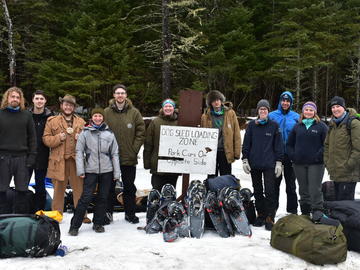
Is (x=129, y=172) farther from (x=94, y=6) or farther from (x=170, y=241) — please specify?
(x=94, y=6)

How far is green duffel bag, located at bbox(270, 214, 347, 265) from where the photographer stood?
13.3ft

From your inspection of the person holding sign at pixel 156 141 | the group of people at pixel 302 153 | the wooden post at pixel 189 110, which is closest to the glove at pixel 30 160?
the person holding sign at pixel 156 141

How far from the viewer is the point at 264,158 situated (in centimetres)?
553

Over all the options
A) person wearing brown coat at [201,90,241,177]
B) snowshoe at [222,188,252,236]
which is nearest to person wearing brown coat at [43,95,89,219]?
person wearing brown coat at [201,90,241,177]

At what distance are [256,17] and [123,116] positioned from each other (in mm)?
25107

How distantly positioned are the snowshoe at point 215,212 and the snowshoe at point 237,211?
0.15 meters

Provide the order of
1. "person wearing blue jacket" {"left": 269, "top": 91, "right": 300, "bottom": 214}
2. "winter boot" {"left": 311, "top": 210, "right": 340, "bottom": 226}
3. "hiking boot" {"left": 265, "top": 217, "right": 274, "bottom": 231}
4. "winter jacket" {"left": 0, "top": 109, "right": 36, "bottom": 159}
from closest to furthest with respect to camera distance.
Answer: "winter boot" {"left": 311, "top": 210, "right": 340, "bottom": 226} < "winter jacket" {"left": 0, "top": 109, "right": 36, "bottom": 159} < "hiking boot" {"left": 265, "top": 217, "right": 274, "bottom": 231} < "person wearing blue jacket" {"left": 269, "top": 91, "right": 300, "bottom": 214}

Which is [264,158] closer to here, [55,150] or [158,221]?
[158,221]

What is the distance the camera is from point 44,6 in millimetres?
24344

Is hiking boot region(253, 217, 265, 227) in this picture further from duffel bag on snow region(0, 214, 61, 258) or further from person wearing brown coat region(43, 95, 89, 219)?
duffel bag on snow region(0, 214, 61, 258)

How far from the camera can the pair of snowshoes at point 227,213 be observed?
512cm

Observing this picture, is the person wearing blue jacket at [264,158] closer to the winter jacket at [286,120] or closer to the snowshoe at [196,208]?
the winter jacket at [286,120]

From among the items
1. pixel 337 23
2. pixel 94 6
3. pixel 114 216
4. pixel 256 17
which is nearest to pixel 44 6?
pixel 94 6

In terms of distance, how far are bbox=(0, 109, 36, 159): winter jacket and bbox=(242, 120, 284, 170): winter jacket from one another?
3.43 m
